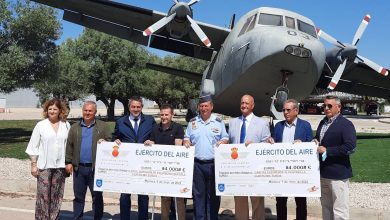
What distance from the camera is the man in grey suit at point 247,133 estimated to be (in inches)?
234

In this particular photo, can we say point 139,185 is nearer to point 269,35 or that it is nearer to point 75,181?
point 75,181

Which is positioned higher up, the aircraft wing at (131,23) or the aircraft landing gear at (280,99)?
the aircraft wing at (131,23)

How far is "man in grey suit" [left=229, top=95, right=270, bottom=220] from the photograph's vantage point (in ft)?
19.5

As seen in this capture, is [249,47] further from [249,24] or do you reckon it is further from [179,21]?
[179,21]

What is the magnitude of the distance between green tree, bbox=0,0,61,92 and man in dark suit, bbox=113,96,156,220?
15.7m

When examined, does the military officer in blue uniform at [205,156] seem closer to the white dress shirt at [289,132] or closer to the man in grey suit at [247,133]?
the man in grey suit at [247,133]

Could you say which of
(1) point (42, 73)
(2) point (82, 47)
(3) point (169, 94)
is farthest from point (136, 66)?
(1) point (42, 73)

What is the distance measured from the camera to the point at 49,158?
5.95m

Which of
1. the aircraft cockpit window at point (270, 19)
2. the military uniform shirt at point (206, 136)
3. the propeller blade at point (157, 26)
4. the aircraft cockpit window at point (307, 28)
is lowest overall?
the military uniform shirt at point (206, 136)

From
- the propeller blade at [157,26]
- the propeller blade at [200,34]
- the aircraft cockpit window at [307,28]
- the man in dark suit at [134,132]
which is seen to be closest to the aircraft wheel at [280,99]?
the aircraft cockpit window at [307,28]

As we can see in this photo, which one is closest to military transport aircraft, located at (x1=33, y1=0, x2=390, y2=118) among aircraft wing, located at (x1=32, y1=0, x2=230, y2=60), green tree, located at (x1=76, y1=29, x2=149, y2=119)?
aircraft wing, located at (x1=32, y1=0, x2=230, y2=60)

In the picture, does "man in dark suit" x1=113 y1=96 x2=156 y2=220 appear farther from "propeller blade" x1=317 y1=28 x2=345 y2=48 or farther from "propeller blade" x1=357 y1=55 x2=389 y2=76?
"propeller blade" x1=357 y1=55 x2=389 y2=76

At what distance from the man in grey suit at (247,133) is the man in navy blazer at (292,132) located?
0.75 ft

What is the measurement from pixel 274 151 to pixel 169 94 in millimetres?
50608
